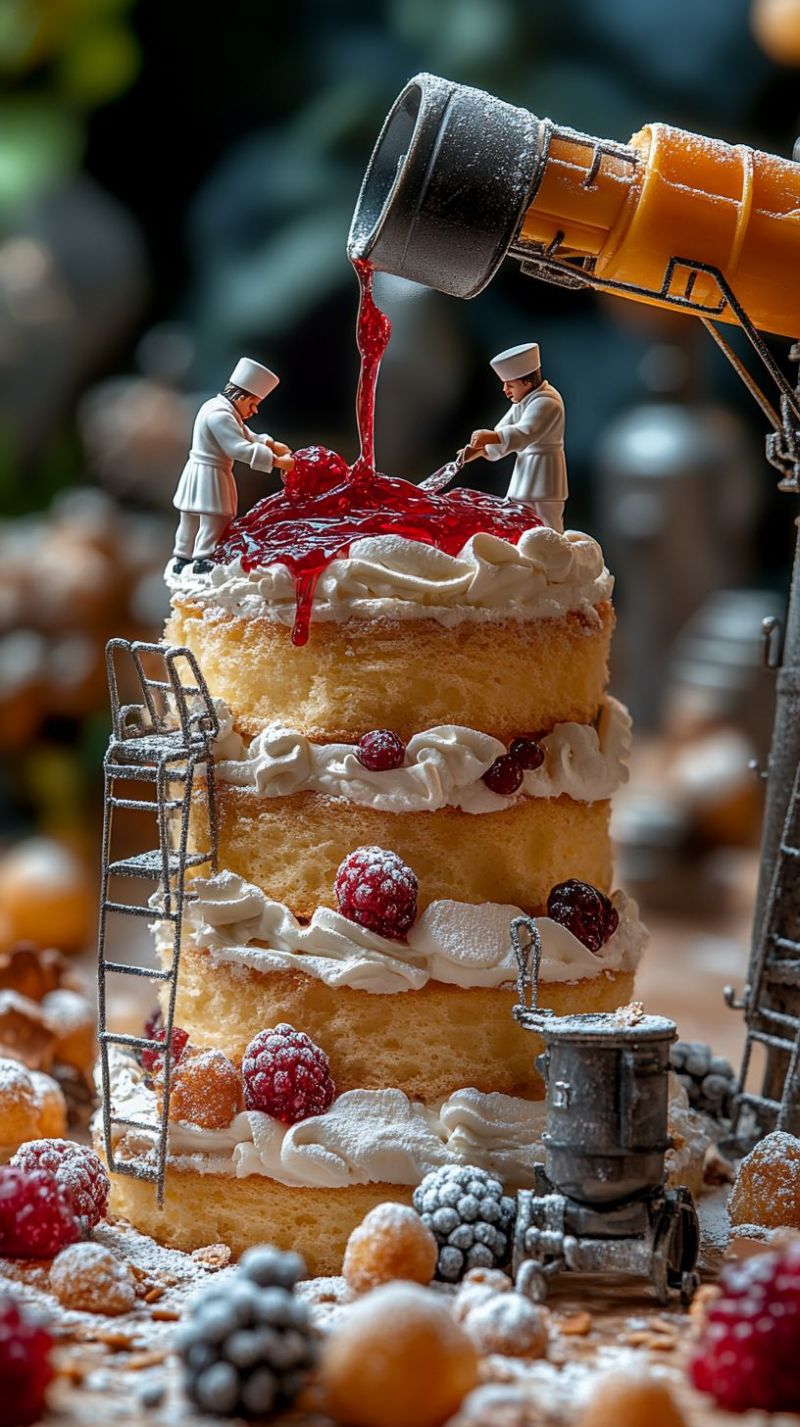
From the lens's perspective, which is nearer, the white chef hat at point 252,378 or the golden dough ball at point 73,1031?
the white chef hat at point 252,378

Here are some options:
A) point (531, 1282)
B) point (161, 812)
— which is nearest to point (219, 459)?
point (161, 812)

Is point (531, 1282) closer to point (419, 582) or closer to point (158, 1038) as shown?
point (158, 1038)

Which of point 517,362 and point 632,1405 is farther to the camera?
point 517,362

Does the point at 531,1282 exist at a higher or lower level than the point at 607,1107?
lower

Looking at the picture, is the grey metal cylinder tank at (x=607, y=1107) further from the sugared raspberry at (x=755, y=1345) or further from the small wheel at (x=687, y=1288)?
the sugared raspberry at (x=755, y=1345)

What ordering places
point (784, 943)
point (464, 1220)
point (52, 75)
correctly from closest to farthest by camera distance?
point (464, 1220) → point (784, 943) → point (52, 75)

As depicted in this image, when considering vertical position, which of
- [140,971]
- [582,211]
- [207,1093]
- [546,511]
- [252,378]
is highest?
[582,211]

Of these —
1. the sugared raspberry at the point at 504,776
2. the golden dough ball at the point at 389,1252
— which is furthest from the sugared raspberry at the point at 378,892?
the golden dough ball at the point at 389,1252
